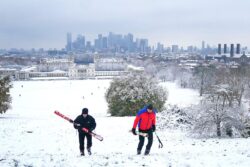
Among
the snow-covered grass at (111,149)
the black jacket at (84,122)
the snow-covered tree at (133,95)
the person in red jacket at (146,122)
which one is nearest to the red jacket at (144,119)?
the person in red jacket at (146,122)

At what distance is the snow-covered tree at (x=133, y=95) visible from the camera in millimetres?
32750

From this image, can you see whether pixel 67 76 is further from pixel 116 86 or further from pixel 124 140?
pixel 124 140

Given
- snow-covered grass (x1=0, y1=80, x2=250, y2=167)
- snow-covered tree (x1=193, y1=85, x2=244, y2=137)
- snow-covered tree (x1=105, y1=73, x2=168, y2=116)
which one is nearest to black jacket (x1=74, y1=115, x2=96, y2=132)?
snow-covered grass (x1=0, y1=80, x2=250, y2=167)

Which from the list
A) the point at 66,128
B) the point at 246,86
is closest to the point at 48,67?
the point at 246,86

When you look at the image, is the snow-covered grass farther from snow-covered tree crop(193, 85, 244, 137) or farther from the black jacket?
snow-covered tree crop(193, 85, 244, 137)

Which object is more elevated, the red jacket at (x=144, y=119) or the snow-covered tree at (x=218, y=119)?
the red jacket at (x=144, y=119)

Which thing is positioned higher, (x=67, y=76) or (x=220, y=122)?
(x=220, y=122)

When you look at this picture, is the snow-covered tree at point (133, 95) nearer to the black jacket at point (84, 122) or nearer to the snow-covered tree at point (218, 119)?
the snow-covered tree at point (218, 119)

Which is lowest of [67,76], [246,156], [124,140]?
[67,76]

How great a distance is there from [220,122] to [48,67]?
521 ft

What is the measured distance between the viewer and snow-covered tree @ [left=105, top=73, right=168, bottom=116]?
107 feet

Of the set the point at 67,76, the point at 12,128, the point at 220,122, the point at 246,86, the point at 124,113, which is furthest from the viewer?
the point at 67,76

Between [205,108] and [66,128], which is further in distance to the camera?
[66,128]

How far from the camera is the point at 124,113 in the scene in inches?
1296
